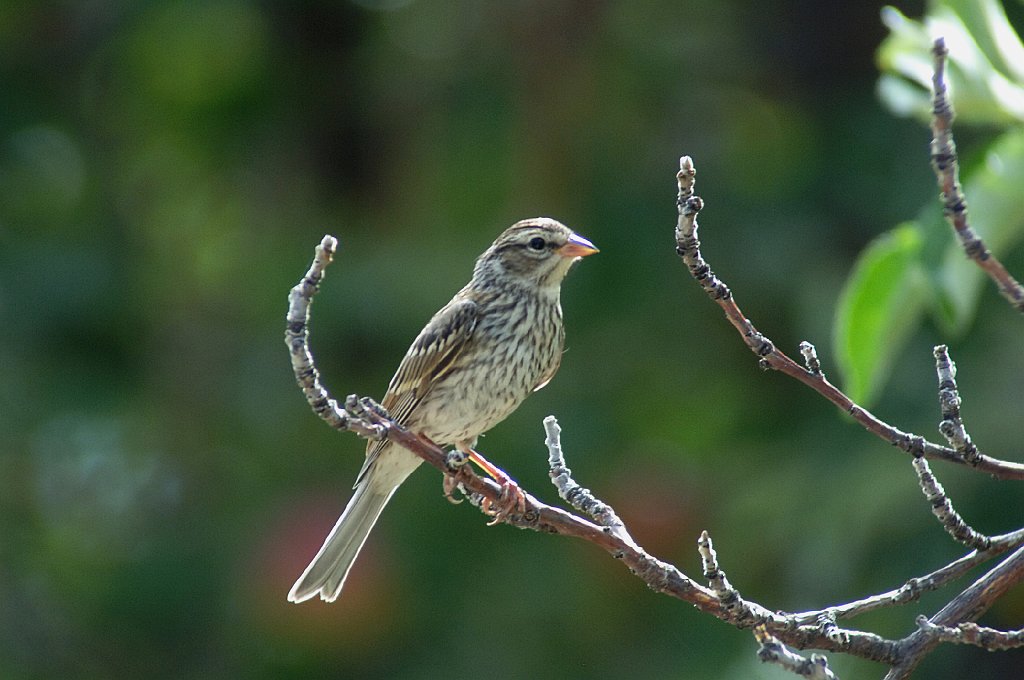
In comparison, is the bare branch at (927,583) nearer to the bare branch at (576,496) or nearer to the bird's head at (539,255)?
the bare branch at (576,496)

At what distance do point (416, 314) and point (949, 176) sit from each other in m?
5.33

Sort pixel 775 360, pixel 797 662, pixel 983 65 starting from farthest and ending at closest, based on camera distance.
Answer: pixel 983 65
pixel 775 360
pixel 797 662

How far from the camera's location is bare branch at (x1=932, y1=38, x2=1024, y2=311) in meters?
2.23

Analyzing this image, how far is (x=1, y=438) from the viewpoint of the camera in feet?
26.9

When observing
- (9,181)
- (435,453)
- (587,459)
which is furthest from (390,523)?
(435,453)

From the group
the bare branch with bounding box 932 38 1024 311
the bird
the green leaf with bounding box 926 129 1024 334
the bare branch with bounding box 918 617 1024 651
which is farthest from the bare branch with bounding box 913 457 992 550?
the bird

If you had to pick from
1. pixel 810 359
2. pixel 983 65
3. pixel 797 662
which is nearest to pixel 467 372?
pixel 983 65

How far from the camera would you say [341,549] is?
15.7 ft

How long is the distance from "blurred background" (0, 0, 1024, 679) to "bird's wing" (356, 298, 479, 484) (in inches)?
76.4

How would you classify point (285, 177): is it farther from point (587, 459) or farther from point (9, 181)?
point (587, 459)

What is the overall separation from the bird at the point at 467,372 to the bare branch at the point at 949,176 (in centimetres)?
241

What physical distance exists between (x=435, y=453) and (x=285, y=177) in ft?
20.2

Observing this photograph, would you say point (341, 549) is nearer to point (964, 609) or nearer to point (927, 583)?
point (927, 583)

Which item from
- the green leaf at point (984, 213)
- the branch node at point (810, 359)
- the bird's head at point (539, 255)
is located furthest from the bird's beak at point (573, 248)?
the branch node at point (810, 359)
